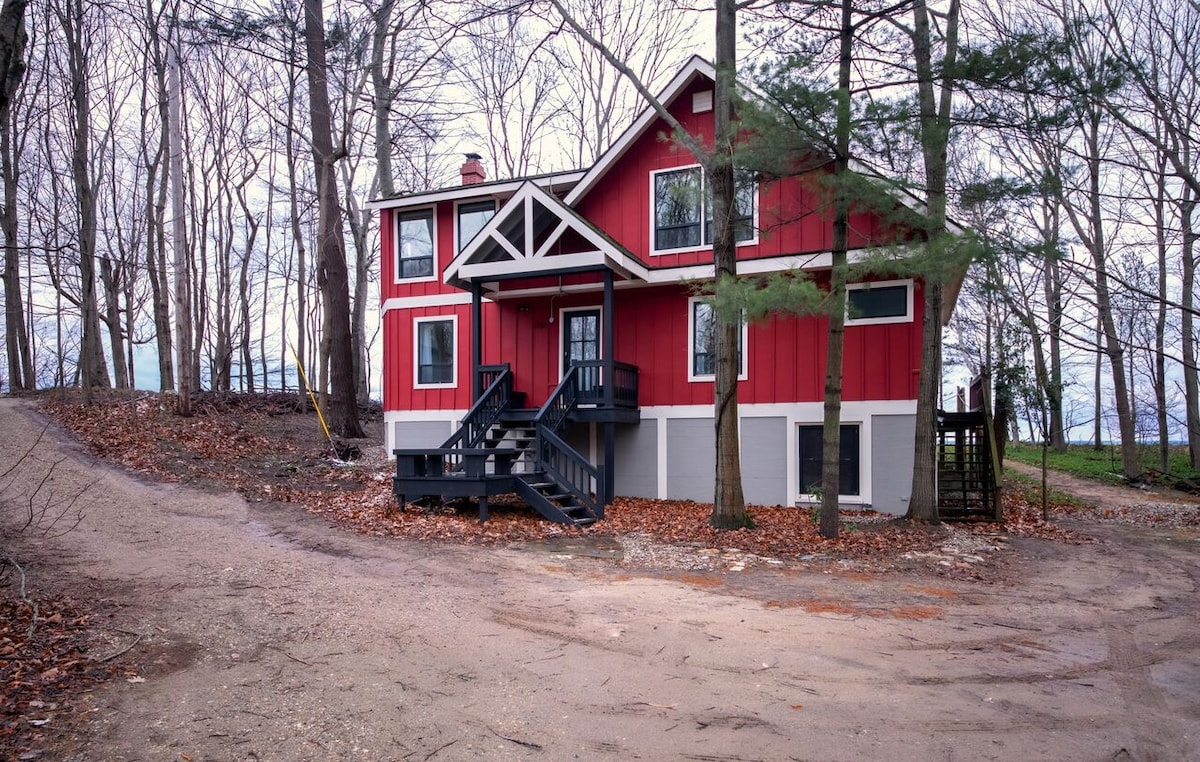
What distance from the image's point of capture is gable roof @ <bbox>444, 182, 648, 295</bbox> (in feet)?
40.6

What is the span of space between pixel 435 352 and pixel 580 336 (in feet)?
10.9

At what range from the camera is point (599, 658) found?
16.6 ft

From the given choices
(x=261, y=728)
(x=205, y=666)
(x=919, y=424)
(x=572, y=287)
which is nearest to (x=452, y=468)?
(x=572, y=287)

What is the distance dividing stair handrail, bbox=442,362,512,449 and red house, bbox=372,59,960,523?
0.04 meters

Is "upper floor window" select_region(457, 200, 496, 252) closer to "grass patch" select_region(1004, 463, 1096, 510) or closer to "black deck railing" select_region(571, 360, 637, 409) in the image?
"black deck railing" select_region(571, 360, 637, 409)

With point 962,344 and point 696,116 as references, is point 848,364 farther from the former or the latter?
point 962,344

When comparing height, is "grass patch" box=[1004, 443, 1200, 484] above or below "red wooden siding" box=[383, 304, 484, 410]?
below

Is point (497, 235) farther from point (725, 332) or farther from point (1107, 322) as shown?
point (1107, 322)

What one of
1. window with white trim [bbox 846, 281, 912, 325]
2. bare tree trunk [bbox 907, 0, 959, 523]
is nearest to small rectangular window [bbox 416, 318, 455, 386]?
window with white trim [bbox 846, 281, 912, 325]

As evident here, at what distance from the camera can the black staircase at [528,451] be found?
433 inches

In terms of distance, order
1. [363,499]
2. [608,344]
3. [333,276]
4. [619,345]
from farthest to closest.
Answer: [333,276] → [619,345] → [608,344] → [363,499]

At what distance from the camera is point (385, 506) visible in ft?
37.8

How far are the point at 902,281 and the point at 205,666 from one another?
456 inches

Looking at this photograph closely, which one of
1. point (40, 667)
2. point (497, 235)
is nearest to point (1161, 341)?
point (497, 235)
